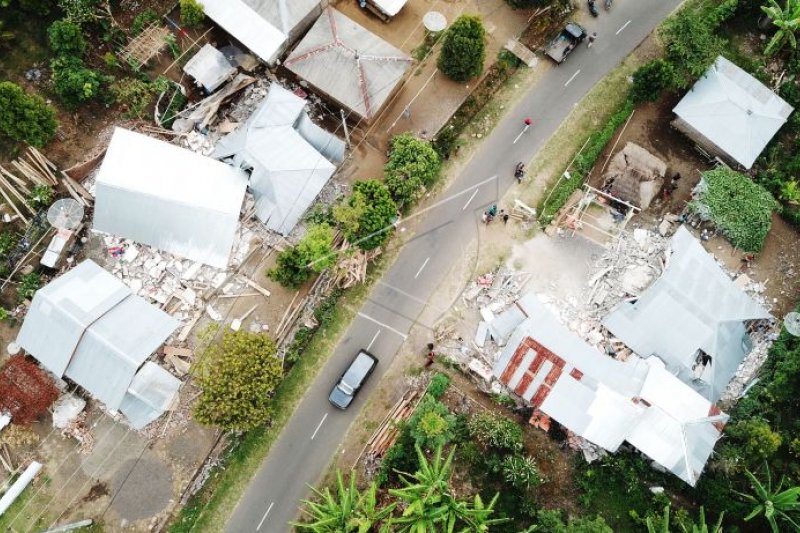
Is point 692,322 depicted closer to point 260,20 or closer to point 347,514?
point 347,514

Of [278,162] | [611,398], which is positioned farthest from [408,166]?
[611,398]

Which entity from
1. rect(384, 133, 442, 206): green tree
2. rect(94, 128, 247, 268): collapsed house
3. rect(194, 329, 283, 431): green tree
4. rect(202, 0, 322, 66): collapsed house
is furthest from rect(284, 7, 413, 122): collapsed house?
rect(194, 329, 283, 431): green tree

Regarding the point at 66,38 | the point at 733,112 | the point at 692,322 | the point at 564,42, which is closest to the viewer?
the point at 692,322

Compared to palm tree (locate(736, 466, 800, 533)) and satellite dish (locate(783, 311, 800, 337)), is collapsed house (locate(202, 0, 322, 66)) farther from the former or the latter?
palm tree (locate(736, 466, 800, 533))

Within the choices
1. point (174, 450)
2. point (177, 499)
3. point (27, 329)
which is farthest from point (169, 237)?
point (177, 499)

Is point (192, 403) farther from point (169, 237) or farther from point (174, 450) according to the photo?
point (169, 237)

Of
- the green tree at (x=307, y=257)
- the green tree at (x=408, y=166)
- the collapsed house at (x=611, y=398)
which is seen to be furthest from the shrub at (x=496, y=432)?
the green tree at (x=408, y=166)
